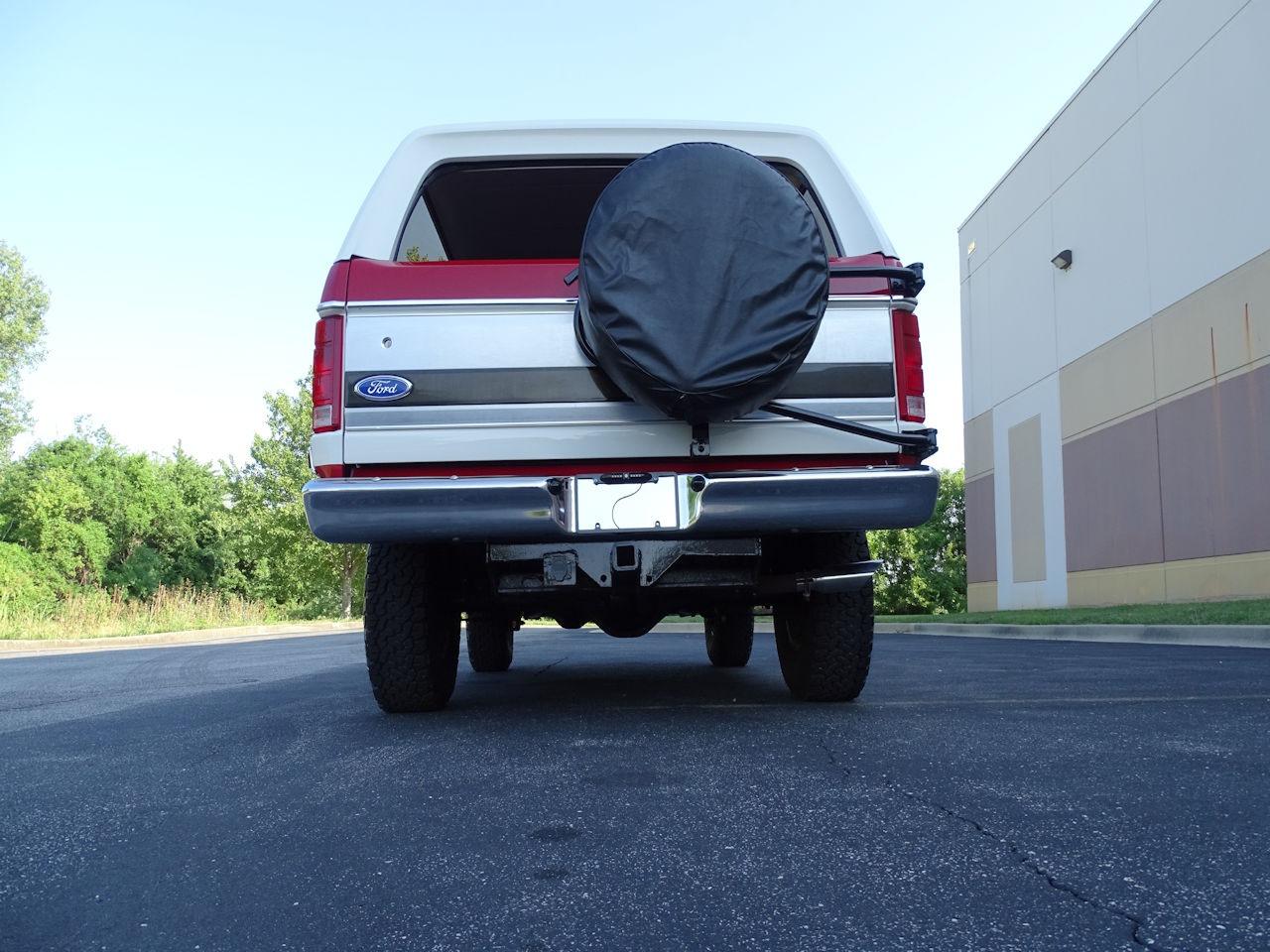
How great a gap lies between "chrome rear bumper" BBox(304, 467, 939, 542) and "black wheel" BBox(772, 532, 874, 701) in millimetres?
505

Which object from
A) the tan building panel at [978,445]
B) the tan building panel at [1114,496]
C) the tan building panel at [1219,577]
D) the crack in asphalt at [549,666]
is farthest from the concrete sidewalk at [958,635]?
the tan building panel at [978,445]

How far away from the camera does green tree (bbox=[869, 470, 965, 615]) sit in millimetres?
53875

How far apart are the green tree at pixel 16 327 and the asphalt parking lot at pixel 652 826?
35.2 meters

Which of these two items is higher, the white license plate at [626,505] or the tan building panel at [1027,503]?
the tan building panel at [1027,503]

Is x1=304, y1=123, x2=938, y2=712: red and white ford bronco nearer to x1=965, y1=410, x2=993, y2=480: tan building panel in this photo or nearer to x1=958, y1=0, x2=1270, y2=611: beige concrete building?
x1=958, y1=0, x2=1270, y2=611: beige concrete building

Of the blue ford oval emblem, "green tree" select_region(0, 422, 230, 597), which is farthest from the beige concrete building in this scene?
"green tree" select_region(0, 422, 230, 597)

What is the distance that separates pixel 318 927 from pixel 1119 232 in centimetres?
2190

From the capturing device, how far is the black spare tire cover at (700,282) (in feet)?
11.0

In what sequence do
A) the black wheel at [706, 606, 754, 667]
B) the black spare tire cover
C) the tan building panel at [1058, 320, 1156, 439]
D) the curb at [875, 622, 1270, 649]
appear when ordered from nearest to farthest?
the black spare tire cover
the black wheel at [706, 606, 754, 667]
the curb at [875, 622, 1270, 649]
the tan building panel at [1058, 320, 1156, 439]

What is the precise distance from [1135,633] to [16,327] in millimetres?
35987

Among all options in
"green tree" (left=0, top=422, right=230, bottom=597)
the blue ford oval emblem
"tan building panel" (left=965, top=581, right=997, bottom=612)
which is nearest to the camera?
the blue ford oval emblem

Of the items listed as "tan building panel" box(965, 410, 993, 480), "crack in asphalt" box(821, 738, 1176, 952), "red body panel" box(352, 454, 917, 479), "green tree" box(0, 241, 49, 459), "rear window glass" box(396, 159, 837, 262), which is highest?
"green tree" box(0, 241, 49, 459)

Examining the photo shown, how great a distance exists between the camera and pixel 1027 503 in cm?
2519

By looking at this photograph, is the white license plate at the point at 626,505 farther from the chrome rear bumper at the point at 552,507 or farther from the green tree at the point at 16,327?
the green tree at the point at 16,327
